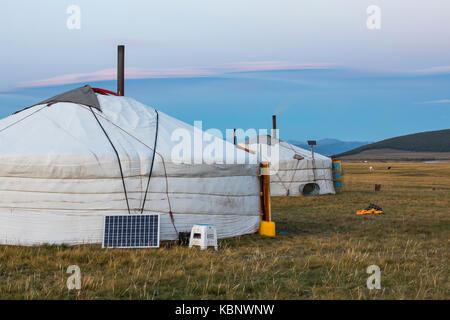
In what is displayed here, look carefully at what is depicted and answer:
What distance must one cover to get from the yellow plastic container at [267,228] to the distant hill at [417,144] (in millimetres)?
101643

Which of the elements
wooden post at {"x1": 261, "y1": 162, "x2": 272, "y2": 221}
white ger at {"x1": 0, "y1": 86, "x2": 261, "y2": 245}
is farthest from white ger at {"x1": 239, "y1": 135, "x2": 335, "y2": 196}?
white ger at {"x1": 0, "y1": 86, "x2": 261, "y2": 245}

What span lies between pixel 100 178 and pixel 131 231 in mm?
837

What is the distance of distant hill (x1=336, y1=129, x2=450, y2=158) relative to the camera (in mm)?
106312

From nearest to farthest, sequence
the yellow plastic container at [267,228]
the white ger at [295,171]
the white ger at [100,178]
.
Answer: the white ger at [100,178] → the yellow plastic container at [267,228] → the white ger at [295,171]

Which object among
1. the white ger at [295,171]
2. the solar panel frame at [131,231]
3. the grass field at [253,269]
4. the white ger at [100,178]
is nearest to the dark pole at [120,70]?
the white ger at [100,178]

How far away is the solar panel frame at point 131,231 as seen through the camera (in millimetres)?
Answer: 7137

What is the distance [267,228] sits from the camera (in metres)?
8.77

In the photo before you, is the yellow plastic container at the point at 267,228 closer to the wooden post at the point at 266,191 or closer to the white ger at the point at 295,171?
the wooden post at the point at 266,191

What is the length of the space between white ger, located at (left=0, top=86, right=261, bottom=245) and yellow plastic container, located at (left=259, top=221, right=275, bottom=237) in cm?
23

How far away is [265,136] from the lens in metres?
19.5

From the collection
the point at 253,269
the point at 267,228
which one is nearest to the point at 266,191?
the point at 267,228

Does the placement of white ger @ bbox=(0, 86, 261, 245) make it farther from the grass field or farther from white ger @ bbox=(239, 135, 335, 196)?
white ger @ bbox=(239, 135, 335, 196)

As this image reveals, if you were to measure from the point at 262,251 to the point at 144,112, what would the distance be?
10.5ft
